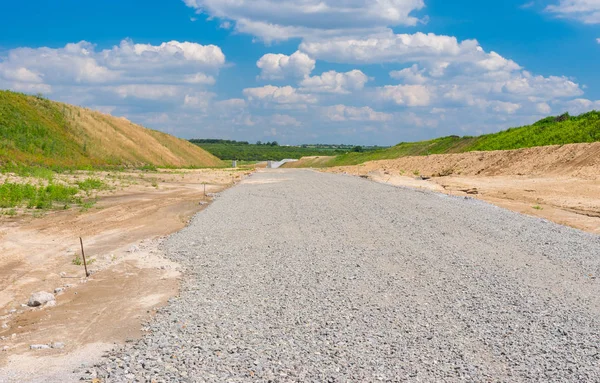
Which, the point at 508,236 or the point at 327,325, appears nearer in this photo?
the point at 327,325

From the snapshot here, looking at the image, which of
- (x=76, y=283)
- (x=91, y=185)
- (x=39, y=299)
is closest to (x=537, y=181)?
(x=91, y=185)

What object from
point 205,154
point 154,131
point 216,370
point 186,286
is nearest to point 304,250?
point 186,286

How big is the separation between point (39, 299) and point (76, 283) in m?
1.69

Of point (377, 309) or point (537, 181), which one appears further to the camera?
point (537, 181)

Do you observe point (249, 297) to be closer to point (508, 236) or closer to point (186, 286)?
point (186, 286)

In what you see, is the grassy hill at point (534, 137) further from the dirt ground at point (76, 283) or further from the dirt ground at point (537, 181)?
the dirt ground at point (76, 283)

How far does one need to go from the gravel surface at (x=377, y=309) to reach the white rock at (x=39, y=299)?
2.86m

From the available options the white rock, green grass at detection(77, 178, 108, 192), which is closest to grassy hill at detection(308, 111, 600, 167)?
green grass at detection(77, 178, 108, 192)

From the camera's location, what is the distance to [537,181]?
36.5m

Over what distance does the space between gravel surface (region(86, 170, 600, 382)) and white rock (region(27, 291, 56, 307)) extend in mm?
2859

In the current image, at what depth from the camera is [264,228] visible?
1911 centimetres

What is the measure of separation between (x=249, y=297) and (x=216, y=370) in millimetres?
3476

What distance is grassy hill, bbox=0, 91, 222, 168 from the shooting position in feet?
151

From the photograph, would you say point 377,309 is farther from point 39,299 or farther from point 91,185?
point 91,185
